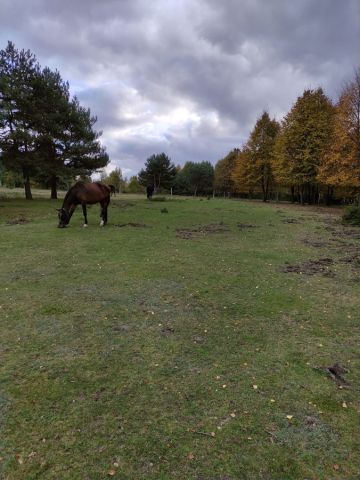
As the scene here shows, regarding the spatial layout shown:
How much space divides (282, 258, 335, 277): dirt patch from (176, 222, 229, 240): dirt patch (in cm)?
512

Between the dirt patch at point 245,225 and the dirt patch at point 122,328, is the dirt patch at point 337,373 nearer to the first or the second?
the dirt patch at point 122,328

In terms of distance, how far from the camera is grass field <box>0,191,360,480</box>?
2.94 metres

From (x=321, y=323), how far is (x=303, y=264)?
425cm

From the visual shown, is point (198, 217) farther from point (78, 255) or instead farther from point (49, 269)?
point (49, 269)

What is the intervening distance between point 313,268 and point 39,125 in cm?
2710

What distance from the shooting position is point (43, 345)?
4.80m

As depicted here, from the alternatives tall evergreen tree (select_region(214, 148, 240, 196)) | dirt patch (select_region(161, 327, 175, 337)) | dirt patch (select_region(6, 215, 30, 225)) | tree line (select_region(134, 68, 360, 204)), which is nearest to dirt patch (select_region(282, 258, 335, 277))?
dirt patch (select_region(161, 327, 175, 337))

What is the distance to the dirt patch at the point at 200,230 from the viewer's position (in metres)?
14.3

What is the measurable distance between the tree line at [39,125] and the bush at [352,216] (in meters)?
22.3

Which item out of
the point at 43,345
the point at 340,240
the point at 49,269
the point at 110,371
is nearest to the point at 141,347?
the point at 110,371

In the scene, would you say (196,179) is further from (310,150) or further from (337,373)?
(337,373)

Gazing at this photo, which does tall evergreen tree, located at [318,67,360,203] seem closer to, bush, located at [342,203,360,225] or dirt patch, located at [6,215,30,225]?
bush, located at [342,203,360,225]

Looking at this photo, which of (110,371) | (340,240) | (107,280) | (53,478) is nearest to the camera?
(53,478)

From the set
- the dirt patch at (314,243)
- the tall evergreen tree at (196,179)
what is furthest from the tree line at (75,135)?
the tall evergreen tree at (196,179)
